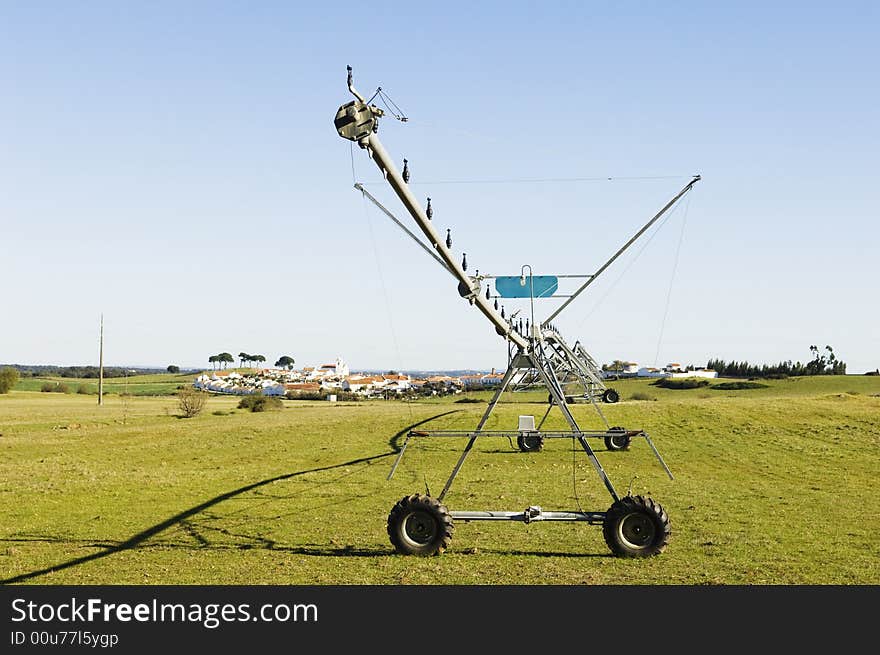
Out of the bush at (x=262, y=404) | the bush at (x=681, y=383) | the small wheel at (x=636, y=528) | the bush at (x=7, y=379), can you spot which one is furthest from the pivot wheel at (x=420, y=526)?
the bush at (x=7, y=379)

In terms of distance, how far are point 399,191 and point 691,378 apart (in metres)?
99.8

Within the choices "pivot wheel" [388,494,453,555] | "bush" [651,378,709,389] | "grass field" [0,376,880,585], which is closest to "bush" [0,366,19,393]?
"grass field" [0,376,880,585]

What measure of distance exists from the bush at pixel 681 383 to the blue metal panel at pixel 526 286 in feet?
269

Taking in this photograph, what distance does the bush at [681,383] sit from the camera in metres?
96.3

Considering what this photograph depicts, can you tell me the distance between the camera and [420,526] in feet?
48.3

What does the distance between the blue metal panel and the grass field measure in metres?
5.53

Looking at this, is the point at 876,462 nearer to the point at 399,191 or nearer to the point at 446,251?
the point at 446,251

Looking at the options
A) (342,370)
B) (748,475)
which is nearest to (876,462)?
(748,475)

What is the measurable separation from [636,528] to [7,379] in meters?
114

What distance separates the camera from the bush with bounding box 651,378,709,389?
9631 centimetres

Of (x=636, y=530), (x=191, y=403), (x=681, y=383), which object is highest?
(x=681, y=383)

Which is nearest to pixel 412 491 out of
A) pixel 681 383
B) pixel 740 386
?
pixel 740 386

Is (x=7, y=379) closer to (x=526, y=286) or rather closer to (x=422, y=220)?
(x=526, y=286)
